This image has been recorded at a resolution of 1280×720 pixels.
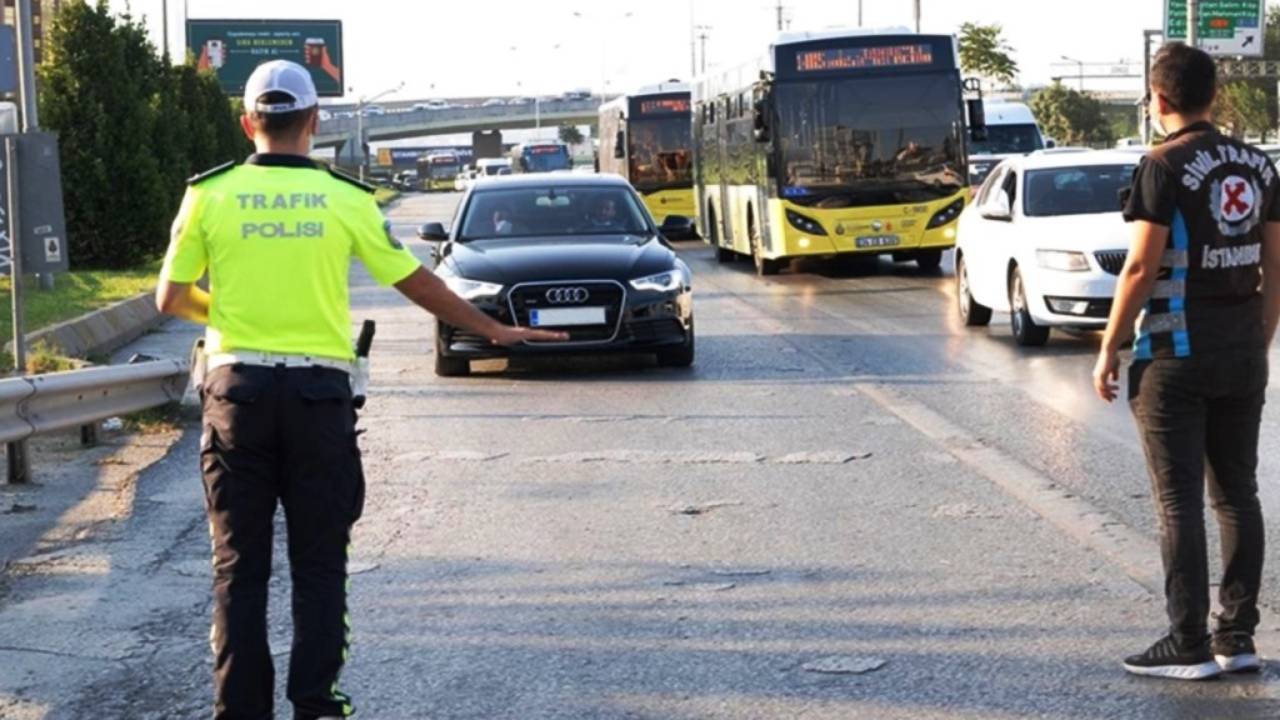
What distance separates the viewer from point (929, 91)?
2702 centimetres

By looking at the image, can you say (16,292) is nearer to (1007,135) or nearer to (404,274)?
(404,274)

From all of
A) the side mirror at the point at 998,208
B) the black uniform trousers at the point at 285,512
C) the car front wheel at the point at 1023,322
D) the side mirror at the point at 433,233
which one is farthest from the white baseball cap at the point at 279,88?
the side mirror at the point at 998,208

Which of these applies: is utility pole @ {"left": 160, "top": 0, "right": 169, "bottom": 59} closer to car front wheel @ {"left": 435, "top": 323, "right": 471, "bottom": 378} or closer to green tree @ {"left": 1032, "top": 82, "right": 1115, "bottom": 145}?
car front wheel @ {"left": 435, "top": 323, "right": 471, "bottom": 378}

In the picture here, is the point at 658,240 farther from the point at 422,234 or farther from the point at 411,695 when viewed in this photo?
the point at 411,695

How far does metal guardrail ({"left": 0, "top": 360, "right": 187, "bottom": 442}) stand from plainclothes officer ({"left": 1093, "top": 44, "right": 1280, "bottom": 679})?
218 inches

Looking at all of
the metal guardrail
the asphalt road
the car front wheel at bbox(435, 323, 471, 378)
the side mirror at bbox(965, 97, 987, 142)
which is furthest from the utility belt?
the side mirror at bbox(965, 97, 987, 142)

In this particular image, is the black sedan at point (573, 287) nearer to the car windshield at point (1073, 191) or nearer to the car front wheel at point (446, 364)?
the car front wheel at point (446, 364)

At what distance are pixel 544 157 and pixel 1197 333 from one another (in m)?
80.7

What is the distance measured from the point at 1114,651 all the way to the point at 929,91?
2104 centimetres

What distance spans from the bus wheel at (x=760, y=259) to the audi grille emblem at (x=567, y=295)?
1352cm

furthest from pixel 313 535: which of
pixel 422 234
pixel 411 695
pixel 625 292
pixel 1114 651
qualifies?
pixel 422 234

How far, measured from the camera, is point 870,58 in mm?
26859

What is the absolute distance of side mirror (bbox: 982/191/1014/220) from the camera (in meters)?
17.2

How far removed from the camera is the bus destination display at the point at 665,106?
43.9 metres
